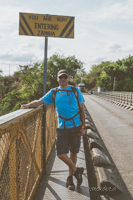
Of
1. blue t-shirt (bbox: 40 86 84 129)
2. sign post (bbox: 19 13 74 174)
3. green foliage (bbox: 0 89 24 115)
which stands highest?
sign post (bbox: 19 13 74 174)

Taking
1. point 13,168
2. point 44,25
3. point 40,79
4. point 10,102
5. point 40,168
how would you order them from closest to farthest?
point 13,168 < point 40,168 < point 44,25 < point 40,79 < point 10,102

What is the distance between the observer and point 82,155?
5.39m

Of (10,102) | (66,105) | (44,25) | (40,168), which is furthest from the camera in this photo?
(10,102)

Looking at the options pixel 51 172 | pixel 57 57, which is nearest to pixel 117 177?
pixel 51 172

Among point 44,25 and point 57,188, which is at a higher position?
point 44,25

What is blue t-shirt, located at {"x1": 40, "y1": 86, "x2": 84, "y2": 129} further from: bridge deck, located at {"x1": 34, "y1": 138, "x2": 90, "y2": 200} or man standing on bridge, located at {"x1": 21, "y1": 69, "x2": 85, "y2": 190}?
bridge deck, located at {"x1": 34, "y1": 138, "x2": 90, "y2": 200}

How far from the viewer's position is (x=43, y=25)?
4676mm

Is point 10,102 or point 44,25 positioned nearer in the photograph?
point 44,25

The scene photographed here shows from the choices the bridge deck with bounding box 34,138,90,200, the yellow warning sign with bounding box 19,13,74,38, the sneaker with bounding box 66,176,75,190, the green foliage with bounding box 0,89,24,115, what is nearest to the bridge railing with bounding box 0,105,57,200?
the bridge deck with bounding box 34,138,90,200

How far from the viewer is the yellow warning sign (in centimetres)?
464

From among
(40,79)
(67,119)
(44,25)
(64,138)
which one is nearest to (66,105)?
(67,119)

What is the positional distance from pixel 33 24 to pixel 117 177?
3634mm

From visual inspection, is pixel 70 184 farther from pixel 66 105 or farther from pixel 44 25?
pixel 44 25

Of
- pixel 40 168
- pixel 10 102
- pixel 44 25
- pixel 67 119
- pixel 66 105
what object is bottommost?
pixel 10 102
